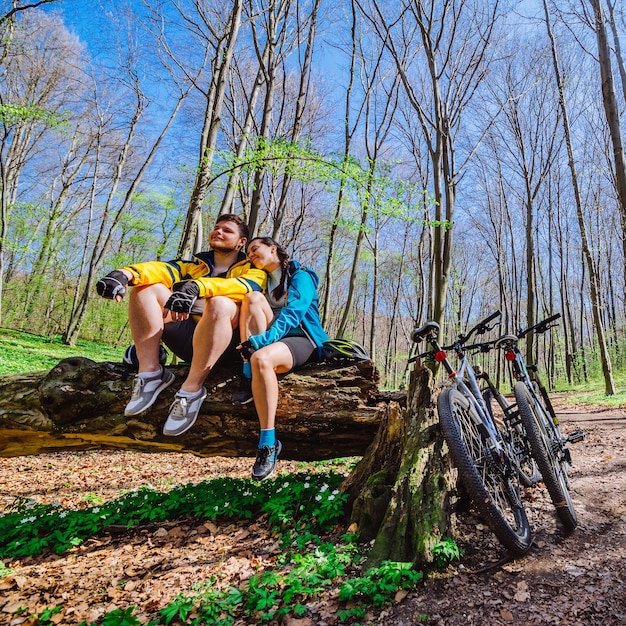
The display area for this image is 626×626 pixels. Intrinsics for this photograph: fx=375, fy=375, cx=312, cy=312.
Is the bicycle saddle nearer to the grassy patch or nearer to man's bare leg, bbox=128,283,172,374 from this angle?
man's bare leg, bbox=128,283,172,374

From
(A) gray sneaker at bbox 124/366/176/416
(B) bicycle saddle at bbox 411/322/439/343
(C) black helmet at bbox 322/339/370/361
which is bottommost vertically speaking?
(A) gray sneaker at bbox 124/366/176/416

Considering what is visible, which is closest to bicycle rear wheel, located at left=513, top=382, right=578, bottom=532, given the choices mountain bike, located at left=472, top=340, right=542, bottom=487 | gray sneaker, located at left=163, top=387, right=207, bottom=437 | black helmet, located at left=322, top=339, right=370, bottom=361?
mountain bike, located at left=472, top=340, right=542, bottom=487

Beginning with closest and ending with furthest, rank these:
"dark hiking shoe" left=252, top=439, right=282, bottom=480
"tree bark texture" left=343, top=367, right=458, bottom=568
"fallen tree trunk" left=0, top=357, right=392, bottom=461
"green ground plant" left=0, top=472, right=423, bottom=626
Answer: "green ground plant" left=0, top=472, right=423, bottom=626 < "tree bark texture" left=343, top=367, right=458, bottom=568 < "dark hiking shoe" left=252, top=439, right=282, bottom=480 < "fallen tree trunk" left=0, top=357, right=392, bottom=461

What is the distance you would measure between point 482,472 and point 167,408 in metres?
2.33

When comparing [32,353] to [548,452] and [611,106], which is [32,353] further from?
[611,106]

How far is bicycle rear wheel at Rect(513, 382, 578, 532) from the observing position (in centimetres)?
245

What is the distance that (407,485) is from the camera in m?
2.45

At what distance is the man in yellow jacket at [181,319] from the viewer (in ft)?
8.60

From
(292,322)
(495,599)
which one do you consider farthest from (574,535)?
(292,322)

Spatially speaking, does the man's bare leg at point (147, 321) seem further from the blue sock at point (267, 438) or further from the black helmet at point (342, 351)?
the black helmet at point (342, 351)

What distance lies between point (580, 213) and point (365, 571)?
Result: 1173 centimetres

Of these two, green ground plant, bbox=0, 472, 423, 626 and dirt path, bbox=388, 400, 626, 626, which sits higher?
dirt path, bbox=388, 400, 626, 626

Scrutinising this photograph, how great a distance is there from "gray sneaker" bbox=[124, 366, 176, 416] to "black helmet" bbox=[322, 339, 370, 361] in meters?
1.38

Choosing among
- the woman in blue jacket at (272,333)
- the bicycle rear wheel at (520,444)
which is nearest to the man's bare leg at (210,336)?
the woman in blue jacket at (272,333)
